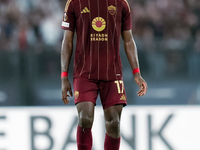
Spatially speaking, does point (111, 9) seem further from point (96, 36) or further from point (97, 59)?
point (97, 59)

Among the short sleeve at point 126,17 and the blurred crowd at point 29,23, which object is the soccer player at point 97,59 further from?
the blurred crowd at point 29,23

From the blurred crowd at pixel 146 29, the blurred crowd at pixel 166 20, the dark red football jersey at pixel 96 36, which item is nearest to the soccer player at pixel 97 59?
the dark red football jersey at pixel 96 36

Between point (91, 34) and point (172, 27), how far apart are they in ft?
10.1

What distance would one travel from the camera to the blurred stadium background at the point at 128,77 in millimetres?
4312

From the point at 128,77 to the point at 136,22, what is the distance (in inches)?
52.7

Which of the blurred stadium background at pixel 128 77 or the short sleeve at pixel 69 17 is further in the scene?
the blurred stadium background at pixel 128 77

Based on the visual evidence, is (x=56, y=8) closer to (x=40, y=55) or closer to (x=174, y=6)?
(x=40, y=55)

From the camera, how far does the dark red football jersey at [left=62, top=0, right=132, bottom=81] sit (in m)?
3.10

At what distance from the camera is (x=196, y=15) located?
19.6 feet

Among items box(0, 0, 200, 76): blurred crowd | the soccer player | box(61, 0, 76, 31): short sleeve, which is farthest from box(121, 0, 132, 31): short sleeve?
box(0, 0, 200, 76): blurred crowd

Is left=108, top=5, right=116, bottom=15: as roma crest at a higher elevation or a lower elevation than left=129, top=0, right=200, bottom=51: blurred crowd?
higher

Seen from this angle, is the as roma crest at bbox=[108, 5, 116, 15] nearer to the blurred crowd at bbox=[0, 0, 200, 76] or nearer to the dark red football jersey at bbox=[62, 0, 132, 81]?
the dark red football jersey at bbox=[62, 0, 132, 81]

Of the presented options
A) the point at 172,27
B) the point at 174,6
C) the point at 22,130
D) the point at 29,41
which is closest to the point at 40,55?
the point at 29,41

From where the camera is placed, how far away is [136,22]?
5.89 m
